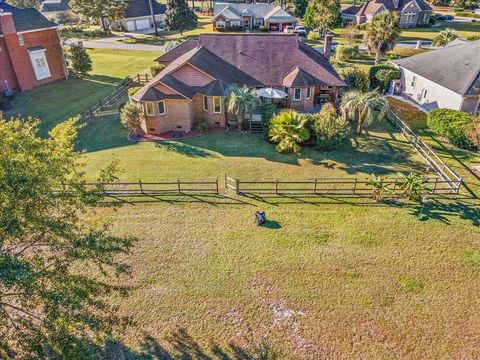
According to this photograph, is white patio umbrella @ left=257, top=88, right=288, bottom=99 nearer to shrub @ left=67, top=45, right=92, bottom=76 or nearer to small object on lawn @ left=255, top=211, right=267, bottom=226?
small object on lawn @ left=255, top=211, right=267, bottom=226

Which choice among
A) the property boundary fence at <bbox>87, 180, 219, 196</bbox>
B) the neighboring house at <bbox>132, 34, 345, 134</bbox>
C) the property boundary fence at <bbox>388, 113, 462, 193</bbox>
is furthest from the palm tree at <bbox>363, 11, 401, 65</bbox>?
the property boundary fence at <bbox>87, 180, 219, 196</bbox>

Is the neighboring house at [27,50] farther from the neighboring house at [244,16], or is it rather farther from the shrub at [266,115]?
the neighboring house at [244,16]

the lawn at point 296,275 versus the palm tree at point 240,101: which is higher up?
the palm tree at point 240,101

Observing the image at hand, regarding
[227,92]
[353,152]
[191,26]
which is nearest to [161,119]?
[227,92]

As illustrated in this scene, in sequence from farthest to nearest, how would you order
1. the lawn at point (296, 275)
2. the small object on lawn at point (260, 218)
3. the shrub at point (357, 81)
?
the shrub at point (357, 81) < the small object on lawn at point (260, 218) < the lawn at point (296, 275)

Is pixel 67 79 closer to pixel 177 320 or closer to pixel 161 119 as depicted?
pixel 161 119

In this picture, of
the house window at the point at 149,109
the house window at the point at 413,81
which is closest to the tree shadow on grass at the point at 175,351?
the house window at the point at 149,109
